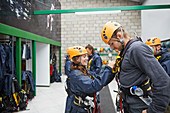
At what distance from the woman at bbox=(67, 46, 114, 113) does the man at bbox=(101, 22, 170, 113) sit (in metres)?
0.26

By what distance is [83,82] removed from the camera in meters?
1.69

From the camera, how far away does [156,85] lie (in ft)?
3.46

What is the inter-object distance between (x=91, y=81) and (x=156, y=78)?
798 millimetres

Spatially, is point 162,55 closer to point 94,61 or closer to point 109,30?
point 94,61

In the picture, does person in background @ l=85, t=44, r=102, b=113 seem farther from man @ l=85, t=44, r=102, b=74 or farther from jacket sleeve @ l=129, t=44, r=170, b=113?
jacket sleeve @ l=129, t=44, r=170, b=113

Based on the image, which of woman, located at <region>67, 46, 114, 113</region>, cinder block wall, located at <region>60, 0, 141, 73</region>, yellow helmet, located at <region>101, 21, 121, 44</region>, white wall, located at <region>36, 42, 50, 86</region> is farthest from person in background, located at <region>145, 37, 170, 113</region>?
cinder block wall, located at <region>60, 0, 141, 73</region>

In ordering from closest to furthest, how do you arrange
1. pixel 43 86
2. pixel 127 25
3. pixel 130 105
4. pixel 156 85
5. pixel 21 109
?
pixel 156 85, pixel 130 105, pixel 21 109, pixel 43 86, pixel 127 25

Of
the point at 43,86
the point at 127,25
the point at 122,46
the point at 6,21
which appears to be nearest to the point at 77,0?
the point at 127,25

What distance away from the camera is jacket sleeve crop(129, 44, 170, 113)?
1.03 m

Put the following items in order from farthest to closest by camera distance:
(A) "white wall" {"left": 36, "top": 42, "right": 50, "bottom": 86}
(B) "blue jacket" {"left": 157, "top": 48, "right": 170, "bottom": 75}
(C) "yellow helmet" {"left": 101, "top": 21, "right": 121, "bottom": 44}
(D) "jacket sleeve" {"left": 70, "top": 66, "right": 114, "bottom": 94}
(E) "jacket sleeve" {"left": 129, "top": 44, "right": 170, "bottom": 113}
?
1. (A) "white wall" {"left": 36, "top": 42, "right": 50, "bottom": 86}
2. (B) "blue jacket" {"left": 157, "top": 48, "right": 170, "bottom": 75}
3. (D) "jacket sleeve" {"left": 70, "top": 66, "right": 114, "bottom": 94}
4. (C) "yellow helmet" {"left": 101, "top": 21, "right": 121, "bottom": 44}
5. (E) "jacket sleeve" {"left": 129, "top": 44, "right": 170, "bottom": 113}

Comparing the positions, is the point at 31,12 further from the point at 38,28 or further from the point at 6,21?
the point at 6,21

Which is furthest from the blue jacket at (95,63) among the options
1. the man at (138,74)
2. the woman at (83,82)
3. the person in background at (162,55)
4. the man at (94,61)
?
the man at (138,74)

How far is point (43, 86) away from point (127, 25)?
7.01m

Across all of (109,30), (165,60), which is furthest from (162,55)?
(109,30)
